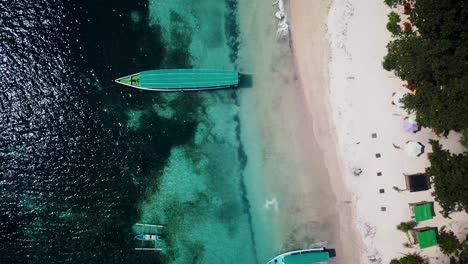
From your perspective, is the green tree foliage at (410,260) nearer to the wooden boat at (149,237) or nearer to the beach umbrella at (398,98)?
the beach umbrella at (398,98)

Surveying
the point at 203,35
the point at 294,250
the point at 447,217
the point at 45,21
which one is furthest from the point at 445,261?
the point at 45,21

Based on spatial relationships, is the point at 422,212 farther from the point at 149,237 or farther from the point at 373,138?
the point at 149,237

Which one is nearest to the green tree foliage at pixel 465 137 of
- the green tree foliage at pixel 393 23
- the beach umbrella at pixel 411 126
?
the beach umbrella at pixel 411 126

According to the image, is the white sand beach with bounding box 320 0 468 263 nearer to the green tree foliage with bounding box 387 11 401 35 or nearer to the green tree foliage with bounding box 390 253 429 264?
the green tree foliage with bounding box 387 11 401 35

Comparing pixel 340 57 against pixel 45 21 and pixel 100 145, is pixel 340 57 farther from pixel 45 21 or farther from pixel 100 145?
pixel 45 21

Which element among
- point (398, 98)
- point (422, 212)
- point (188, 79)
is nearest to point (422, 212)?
point (422, 212)

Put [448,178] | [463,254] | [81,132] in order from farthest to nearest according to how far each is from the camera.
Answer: [81,132]
[463,254]
[448,178]
